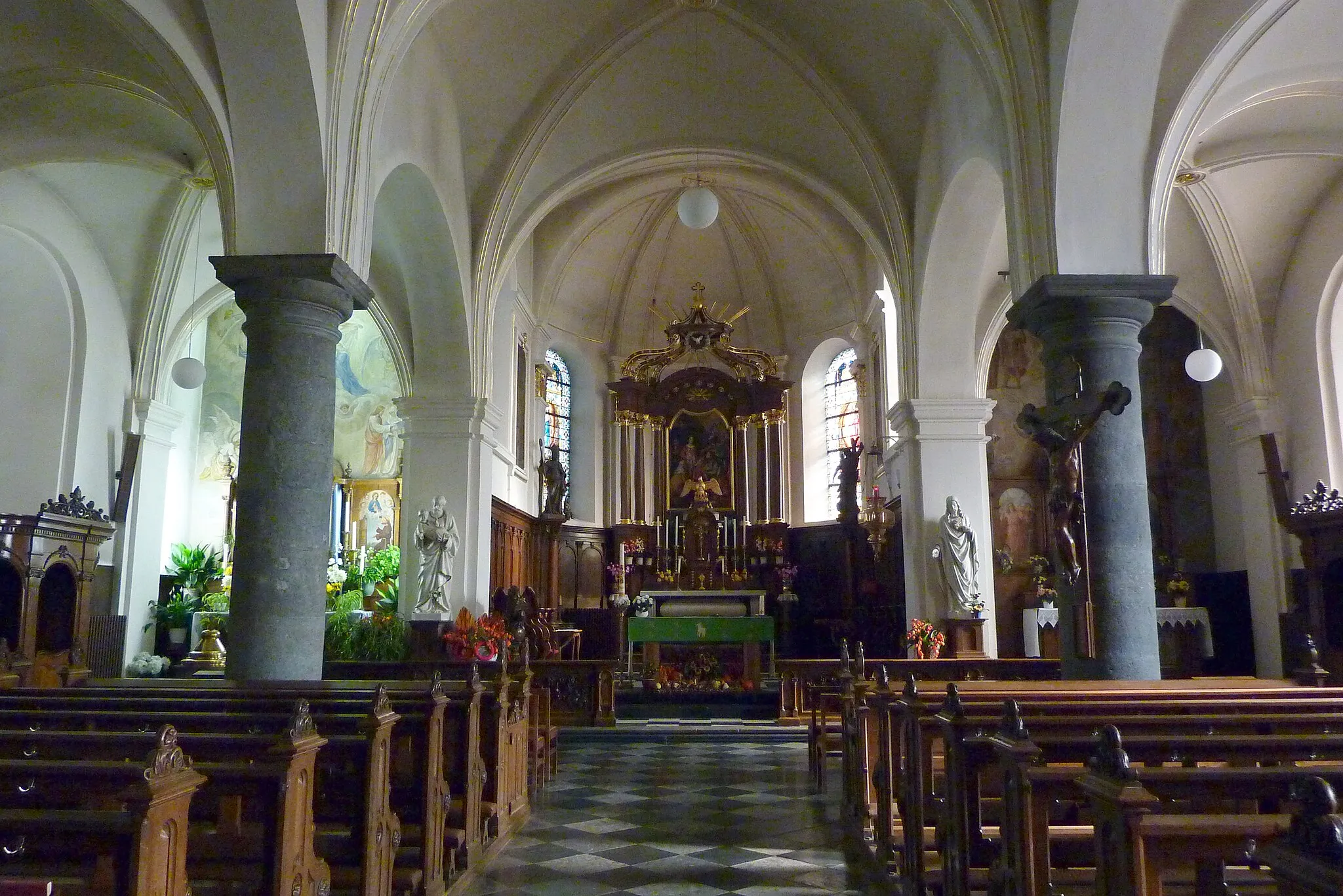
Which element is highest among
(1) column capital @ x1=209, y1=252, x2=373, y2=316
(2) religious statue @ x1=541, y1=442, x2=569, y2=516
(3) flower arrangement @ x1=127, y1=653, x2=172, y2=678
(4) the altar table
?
(1) column capital @ x1=209, y1=252, x2=373, y2=316

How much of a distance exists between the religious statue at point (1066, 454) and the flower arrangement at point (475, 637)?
677cm

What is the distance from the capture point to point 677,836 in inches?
274

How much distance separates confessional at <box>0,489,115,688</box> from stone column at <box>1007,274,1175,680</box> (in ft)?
34.4

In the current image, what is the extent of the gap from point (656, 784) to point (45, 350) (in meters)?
10.5

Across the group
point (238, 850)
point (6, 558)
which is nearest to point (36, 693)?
point (238, 850)

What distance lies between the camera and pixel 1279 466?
14.5 m

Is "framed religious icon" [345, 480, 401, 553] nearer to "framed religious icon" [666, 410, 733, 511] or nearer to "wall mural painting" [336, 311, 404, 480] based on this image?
"wall mural painting" [336, 311, 404, 480]

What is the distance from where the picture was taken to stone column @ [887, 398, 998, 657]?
13.9 m

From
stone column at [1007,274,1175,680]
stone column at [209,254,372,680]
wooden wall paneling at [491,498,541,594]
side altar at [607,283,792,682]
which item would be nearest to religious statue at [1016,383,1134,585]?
stone column at [1007,274,1175,680]

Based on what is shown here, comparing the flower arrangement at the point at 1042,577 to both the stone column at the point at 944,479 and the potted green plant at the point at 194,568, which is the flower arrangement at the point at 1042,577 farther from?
the potted green plant at the point at 194,568

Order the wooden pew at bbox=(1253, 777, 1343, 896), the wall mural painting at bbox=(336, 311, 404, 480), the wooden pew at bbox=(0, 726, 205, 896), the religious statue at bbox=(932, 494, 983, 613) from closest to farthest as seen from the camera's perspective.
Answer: the wooden pew at bbox=(1253, 777, 1343, 896) → the wooden pew at bbox=(0, 726, 205, 896) → the religious statue at bbox=(932, 494, 983, 613) → the wall mural painting at bbox=(336, 311, 404, 480)

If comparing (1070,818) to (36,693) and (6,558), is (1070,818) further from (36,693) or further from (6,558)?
(6,558)

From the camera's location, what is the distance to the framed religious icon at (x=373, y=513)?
1884 centimetres

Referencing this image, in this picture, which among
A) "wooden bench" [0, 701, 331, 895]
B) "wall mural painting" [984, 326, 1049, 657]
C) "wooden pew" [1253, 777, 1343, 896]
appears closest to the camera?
"wooden pew" [1253, 777, 1343, 896]
